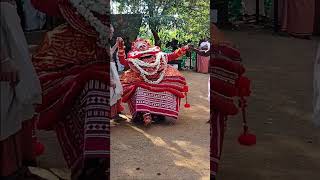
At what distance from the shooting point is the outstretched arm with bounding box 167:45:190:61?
2012 mm

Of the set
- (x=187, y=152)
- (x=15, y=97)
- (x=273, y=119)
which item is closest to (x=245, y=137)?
(x=273, y=119)

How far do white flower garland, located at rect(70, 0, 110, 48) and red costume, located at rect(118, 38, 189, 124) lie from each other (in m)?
0.18

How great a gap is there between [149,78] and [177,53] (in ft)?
0.95

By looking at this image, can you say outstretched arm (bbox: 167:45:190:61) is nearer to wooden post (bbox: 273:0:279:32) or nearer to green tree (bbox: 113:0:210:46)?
green tree (bbox: 113:0:210:46)

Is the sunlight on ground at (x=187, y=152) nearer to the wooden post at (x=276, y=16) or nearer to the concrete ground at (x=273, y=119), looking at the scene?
the concrete ground at (x=273, y=119)

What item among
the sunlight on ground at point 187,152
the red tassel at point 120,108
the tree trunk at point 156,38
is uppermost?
the tree trunk at point 156,38

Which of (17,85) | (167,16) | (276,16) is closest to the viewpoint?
(17,85)

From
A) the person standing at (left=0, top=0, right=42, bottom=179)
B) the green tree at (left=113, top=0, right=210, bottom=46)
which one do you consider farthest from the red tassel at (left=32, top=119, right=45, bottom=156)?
the green tree at (left=113, top=0, right=210, bottom=46)

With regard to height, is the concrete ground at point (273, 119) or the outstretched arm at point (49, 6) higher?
the outstretched arm at point (49, 6)

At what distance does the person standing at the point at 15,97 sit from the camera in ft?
5.46

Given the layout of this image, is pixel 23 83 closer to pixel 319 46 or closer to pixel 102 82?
pixel 102 82

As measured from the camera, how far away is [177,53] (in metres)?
2.05

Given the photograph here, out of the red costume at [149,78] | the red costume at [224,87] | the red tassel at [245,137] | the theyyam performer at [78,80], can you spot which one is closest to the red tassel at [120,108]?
the red costume at [149,78]

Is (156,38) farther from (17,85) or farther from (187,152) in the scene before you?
(17,85)
